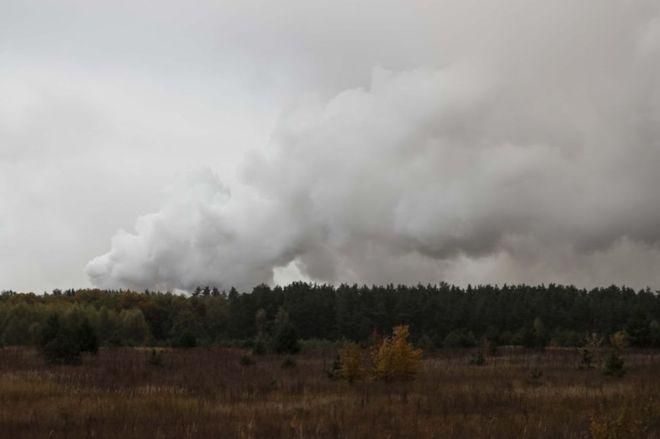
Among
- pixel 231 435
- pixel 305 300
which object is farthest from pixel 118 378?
pixel 305 300

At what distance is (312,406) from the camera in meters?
14.9

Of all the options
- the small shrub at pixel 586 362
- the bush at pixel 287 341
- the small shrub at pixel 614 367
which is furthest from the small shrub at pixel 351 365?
the bush at pixel 287 341

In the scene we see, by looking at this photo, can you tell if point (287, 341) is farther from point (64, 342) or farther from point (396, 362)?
point (396, 362)

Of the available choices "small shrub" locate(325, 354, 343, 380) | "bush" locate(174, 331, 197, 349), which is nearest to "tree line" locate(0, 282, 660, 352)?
"bush" locate(174, 331, 197, 349)

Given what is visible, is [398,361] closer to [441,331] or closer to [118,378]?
[118,378]

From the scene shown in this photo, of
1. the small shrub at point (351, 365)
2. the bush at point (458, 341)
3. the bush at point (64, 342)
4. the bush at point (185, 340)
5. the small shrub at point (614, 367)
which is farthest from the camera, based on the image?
the bush at point (458, 341)

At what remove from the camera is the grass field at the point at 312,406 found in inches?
421

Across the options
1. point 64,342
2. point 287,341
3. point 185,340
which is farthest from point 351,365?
point 185,340

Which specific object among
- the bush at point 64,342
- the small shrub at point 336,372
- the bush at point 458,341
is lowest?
the bush at point 458,341

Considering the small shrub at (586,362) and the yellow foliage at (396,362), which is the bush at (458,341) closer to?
the small shrub at (586,362)

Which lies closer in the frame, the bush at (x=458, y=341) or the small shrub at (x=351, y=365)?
the small shrub at (x=351, y=365)

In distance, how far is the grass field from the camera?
10.7 meters

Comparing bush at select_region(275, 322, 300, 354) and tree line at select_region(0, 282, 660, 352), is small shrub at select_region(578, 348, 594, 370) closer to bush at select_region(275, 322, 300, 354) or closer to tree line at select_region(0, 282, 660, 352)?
bush at select_region(275, 322, 300, 354)

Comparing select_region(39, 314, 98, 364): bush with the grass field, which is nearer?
the grass field
